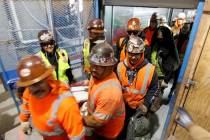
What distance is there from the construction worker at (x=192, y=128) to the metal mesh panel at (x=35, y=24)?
2.88 meters

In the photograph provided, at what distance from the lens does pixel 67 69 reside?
2830 millimetres

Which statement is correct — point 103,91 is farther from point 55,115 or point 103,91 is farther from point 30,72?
point 30,72

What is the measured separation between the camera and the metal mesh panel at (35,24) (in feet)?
10.6

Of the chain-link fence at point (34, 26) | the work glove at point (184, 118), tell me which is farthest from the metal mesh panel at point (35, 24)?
the work glove at point (184, 118)

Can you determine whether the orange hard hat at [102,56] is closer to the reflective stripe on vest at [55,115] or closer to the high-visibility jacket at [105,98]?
the high-visibility jacket at [105,98]

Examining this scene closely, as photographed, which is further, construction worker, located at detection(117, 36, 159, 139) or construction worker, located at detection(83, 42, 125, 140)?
construction worker, located at detection(117, 36, 159, 139)

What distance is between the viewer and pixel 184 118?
206 centimetres

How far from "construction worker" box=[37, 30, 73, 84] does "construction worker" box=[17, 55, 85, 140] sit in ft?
3.71

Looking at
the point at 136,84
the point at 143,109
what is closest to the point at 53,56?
the point at 136,84

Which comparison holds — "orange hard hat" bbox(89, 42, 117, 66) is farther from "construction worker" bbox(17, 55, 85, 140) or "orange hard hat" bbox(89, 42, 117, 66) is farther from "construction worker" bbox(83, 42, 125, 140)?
"construction worker" bbox(17, 55, 85, 140)

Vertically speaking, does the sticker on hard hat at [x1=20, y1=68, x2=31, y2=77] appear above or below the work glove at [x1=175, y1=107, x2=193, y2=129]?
above

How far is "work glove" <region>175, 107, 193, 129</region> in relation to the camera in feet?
6.28

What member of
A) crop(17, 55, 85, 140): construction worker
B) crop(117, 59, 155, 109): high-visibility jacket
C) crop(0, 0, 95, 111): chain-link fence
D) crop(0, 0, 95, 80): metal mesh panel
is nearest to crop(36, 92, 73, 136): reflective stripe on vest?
crop(17, 55, 85, 140): construction worker

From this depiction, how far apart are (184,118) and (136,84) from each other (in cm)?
74
